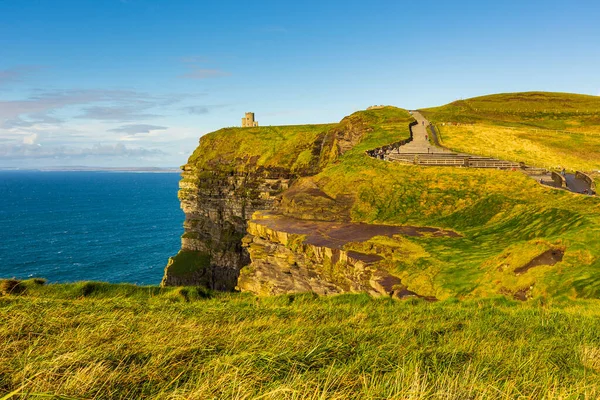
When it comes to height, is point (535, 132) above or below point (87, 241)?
above

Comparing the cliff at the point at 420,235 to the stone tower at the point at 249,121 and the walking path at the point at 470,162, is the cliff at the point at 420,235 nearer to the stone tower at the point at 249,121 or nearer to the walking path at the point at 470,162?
the walking path at the point at 470,162

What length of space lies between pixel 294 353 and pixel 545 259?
1424 centimetres

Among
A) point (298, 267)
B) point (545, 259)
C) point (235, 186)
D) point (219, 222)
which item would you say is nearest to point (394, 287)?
point (545, 259)

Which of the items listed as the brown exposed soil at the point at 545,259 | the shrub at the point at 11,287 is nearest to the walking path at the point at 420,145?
the brown exposed soil at the point at 545,259

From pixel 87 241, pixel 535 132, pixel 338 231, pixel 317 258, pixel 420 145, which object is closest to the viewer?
pixel 317 258

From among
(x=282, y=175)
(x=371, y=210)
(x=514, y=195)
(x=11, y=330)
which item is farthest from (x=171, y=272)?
(x=11, y=330)

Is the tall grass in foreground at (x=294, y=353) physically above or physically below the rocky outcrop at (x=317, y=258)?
above

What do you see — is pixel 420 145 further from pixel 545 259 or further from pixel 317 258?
pixel 545 259

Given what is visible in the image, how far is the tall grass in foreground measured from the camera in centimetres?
450

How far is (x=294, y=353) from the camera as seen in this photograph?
591cm

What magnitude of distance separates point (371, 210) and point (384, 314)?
798 inches

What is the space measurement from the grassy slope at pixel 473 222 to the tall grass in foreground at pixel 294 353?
3995mm

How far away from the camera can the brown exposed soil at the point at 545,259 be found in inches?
595

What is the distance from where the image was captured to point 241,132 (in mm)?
75812
